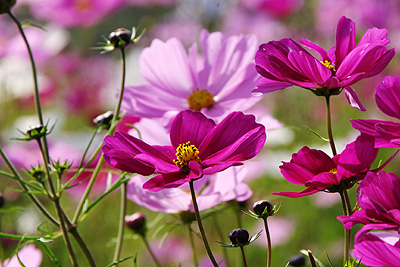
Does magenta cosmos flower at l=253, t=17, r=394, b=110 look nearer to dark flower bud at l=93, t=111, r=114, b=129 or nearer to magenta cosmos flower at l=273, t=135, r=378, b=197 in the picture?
magenta cosmos flower at l=273, t=135, r=378, b=197

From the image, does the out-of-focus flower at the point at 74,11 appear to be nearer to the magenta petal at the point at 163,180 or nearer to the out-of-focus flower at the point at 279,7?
the out-of-focus flower at the point at 279,7

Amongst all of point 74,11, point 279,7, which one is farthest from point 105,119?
point 279,7

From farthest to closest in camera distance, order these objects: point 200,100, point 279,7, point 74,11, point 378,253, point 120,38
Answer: point 279,7
point 74,11
point 200,100
point 120,38
point 378,253

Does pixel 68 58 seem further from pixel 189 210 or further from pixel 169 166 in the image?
pixel 169 166

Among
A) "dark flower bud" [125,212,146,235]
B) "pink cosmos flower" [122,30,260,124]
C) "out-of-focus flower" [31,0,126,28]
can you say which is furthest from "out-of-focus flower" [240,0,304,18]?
"dark flower bud" [125,212,146,235]

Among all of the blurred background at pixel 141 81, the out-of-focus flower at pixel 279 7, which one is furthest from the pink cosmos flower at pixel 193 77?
the out-of-focus flower at pixel 279 7

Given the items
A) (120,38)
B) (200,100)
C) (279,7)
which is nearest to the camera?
(120,38)

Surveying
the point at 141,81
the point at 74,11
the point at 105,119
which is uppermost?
the point at 105,119

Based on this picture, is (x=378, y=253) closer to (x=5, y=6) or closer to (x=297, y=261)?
(x=297, y=261)
